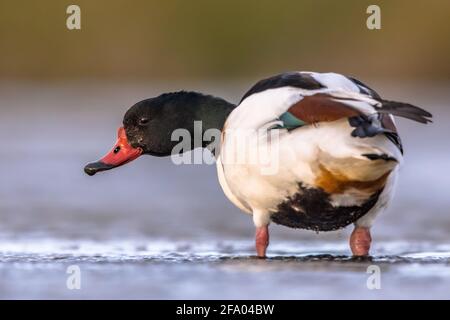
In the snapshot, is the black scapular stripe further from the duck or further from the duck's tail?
the duck's tail

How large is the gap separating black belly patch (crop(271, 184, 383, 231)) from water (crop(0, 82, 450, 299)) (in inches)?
10.8

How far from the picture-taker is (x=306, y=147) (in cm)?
710

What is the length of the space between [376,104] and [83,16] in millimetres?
17506

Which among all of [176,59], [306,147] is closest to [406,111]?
[306,147]

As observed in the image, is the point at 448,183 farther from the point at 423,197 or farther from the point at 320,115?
the point at 320,115

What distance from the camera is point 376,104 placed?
6918 mm

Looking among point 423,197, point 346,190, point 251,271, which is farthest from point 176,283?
point 423,197

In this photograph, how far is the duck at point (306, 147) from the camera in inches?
274

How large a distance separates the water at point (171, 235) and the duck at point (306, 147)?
0.38m

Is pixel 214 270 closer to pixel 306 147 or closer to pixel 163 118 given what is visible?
pixel 306 147

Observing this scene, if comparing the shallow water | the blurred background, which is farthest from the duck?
the blurred background

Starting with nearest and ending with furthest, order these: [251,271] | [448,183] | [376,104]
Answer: [376,104]
[251,271]
[448,183]

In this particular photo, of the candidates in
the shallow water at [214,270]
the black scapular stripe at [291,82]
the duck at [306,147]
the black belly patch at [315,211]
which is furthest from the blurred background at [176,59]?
the black scapular stripe at [291,82]

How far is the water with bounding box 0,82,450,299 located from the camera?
22.9 ft
